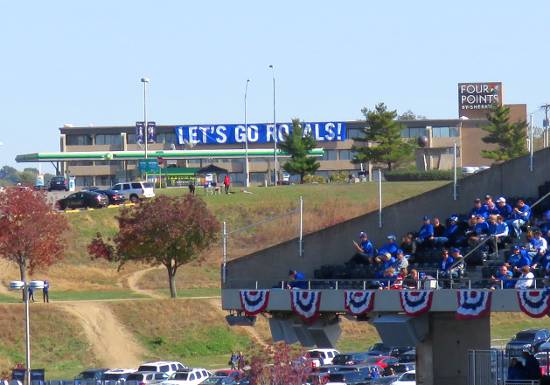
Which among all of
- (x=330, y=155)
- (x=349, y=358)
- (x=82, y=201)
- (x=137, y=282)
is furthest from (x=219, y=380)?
(x=330, y=155)

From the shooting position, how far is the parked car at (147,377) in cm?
5100

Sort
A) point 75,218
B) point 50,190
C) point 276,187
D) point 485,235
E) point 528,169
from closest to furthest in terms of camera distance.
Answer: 1. point 485,235
2. point 528,169
3. point 75,218
4. point 276,187
5. point 50,190

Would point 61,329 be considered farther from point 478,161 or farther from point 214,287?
point 478,161

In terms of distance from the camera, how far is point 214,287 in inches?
3196

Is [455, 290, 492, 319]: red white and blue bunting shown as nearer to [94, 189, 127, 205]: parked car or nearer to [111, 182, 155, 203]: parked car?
[94, 189, 127, 205]: parked car

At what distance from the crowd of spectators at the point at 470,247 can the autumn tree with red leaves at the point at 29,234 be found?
38.7 m

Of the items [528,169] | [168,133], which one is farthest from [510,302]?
[168,133]

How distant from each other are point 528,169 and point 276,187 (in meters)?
68.5

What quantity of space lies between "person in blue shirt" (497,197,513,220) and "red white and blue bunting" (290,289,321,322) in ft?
17.8

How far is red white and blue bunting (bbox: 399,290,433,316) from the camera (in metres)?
32.6

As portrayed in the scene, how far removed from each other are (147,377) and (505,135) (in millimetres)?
75948

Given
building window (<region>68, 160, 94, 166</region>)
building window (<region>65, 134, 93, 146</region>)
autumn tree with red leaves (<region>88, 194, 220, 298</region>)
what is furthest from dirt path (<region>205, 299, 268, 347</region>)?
building window (<region>65, 134, 93, 146</region>)

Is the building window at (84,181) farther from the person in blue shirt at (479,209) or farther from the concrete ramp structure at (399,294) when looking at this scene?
the person in blue shirt at (479,209)

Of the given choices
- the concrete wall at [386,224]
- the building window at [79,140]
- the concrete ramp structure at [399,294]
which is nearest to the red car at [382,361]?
the concrete wall at [386,224]
